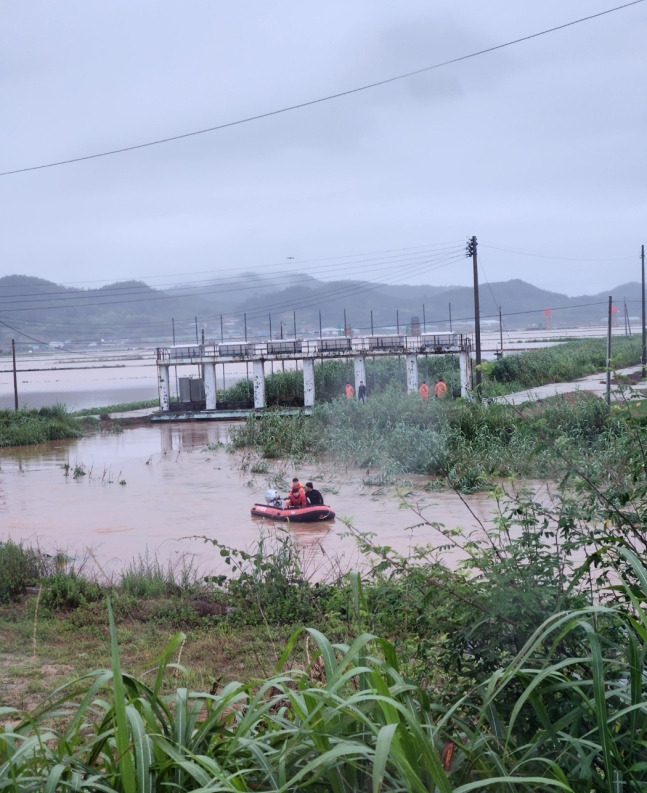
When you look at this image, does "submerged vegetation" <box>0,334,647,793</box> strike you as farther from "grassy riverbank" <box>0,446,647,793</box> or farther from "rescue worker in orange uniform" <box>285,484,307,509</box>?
"rescue worker in orange uniform" <box>285,484,307,509</box>

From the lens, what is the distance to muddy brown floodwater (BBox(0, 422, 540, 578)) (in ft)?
43.3

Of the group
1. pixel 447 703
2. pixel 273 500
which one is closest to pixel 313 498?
pixel 273 500

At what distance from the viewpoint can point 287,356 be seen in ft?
139

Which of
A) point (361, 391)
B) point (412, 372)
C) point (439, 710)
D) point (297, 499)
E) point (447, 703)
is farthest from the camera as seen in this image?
point (412, 372)

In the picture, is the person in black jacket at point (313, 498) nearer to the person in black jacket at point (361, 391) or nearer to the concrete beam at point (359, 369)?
the person in black jacket at point (361, 391)

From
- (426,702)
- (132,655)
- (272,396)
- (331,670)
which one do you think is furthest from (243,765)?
(272,396)

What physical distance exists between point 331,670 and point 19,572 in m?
7.65

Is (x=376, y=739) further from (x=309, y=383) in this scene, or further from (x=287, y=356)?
(x=309, y=383)

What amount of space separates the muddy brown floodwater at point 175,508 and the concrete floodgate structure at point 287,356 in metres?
12.3

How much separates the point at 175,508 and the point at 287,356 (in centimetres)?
2441

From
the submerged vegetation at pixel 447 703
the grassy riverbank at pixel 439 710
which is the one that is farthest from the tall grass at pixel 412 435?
the grassy riverbank at pixel 439 710

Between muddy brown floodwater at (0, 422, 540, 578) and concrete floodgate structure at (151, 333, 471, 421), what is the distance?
12.3 metres

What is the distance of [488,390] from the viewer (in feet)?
16.2

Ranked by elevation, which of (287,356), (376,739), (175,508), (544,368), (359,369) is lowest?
(175,508)
